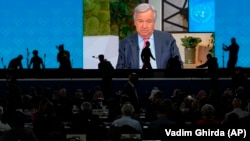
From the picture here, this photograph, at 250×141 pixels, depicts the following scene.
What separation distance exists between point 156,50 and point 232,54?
272cm

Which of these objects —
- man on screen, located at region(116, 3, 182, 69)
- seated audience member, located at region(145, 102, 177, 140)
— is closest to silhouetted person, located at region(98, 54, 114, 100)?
man on screen, located at region(116, 3, 182, 69)

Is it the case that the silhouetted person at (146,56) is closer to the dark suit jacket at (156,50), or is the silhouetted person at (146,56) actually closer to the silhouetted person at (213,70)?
the silhouetted person at (213,70)

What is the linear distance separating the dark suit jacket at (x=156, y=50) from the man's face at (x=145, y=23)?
0.20 m

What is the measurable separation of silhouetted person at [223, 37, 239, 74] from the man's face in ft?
9.44

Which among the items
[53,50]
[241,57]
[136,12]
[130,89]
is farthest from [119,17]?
[130,89]

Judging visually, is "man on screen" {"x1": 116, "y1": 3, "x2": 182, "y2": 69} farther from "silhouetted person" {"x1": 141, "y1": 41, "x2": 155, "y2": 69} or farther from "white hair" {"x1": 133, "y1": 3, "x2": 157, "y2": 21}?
"silhouetted person" {"x1": 141, "y1": 41, "x2": 155, "y2": 69}

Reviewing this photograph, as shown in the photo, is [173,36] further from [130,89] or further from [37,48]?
[130,89]

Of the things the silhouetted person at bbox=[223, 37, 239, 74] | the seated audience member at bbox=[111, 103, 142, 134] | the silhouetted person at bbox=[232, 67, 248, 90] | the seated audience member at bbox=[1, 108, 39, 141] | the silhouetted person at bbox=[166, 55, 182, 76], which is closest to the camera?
the seated audience member at bbox=[1, 108, 39, 141]

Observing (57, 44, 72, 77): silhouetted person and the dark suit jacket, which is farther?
the dark suit jacket

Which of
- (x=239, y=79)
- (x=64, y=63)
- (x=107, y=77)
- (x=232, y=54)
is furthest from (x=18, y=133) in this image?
(x=232, y=54)

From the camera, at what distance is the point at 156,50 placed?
23328 mm

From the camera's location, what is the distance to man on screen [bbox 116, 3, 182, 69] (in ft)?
76.0

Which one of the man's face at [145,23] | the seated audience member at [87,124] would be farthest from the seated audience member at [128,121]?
the man's face at [145,23]

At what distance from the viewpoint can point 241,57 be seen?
2367cm
